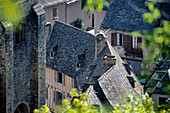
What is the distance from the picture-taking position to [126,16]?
124 feet

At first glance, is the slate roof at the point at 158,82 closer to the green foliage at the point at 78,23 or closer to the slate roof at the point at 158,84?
the slate roof at the point at 158,84

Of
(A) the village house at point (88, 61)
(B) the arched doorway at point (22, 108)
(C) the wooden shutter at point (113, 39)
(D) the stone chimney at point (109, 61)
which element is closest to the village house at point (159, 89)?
(A) the village house at point (88, 61)

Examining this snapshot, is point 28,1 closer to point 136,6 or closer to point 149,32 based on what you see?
point 136,6

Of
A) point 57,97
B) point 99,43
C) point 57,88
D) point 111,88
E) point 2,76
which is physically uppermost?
point 99,43

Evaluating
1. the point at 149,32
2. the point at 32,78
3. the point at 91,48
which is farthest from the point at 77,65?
the point at 149,32

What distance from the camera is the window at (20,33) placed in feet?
84.1

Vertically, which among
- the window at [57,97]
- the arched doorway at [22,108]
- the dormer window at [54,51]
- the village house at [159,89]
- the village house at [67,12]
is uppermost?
the village house at [67,12]

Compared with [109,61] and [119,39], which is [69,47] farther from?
[109,61]

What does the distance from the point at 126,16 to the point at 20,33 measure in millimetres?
13535

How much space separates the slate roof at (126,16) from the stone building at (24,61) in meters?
11.3

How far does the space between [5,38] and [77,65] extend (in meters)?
9.26

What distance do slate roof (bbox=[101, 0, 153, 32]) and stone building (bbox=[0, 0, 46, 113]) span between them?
37.0ft

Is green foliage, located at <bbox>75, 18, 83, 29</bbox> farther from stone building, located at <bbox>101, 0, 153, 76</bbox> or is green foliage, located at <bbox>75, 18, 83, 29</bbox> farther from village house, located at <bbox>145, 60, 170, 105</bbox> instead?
village house, located at <bbox>145, 60, 170, 105</bbox>

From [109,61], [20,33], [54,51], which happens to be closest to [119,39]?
[54,51]
